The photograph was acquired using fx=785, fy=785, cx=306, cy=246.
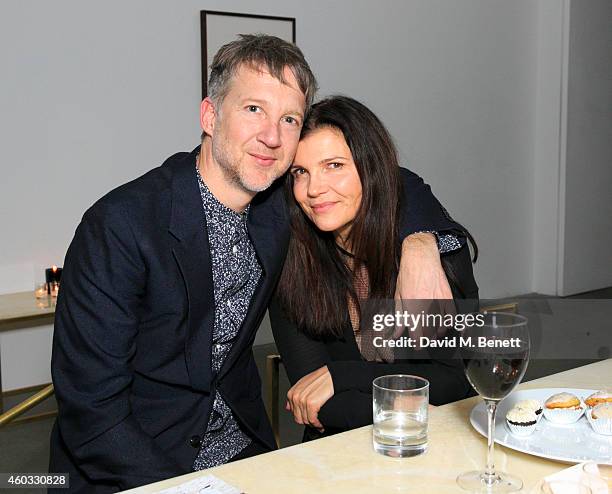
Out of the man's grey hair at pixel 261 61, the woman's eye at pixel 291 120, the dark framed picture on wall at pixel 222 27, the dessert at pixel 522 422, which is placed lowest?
the dessert at pixel 522 422

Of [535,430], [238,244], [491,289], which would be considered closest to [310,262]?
[238,244]

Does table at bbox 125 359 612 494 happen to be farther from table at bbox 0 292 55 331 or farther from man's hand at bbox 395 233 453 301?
table at bbox 0 292 55 331

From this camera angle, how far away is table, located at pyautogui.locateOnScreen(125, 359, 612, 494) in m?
1.10

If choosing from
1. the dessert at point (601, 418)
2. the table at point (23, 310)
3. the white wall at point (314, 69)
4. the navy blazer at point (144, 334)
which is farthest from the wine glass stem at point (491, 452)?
the white wall at point (314, 69)

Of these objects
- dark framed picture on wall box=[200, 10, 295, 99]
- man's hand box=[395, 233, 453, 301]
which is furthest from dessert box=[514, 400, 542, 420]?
dark framed picture on wall box=[200, 10, 295, 99]

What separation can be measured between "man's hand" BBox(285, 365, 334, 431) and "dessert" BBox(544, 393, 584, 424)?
589mm

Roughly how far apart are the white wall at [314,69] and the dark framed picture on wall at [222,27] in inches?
2.1

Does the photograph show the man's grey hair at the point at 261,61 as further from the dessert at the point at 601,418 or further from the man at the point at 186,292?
the dessert at the point at 601,418

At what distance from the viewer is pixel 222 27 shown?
4.72 metres

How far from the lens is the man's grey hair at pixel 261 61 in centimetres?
176

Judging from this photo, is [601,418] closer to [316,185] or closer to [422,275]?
[422,275]

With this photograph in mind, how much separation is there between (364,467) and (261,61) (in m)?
0.97

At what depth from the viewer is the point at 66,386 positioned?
1.58 m

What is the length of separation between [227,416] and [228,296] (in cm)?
28
